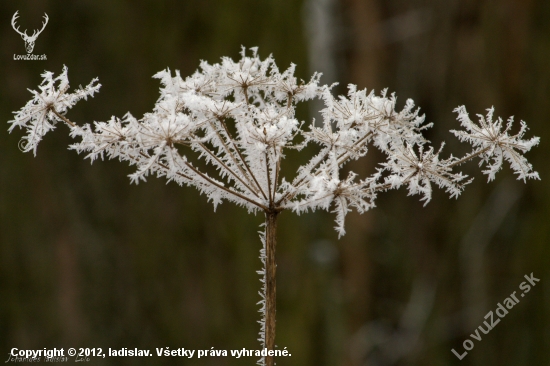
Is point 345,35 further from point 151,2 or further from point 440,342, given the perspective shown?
point 440,342

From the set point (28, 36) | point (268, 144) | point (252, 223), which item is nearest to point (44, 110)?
point (268, 144)

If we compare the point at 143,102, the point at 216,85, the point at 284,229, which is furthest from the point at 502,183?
the point at 216,85

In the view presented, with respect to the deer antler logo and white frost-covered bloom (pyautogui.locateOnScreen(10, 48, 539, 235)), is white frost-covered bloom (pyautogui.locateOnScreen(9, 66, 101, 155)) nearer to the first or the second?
white frost-covered bloom (pyautogui.locateOnScreen(10, 48, 539, 235))

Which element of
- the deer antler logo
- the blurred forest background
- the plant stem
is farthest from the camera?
the blurred forest background

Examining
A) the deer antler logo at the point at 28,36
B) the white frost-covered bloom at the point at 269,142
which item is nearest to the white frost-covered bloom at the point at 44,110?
the white frost-covered bloom at the point at 269,142

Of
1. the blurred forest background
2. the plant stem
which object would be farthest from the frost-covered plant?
the blurred forest background

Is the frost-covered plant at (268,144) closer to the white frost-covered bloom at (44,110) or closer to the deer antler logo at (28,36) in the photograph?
the white frost-covered bloom at (44,110)
